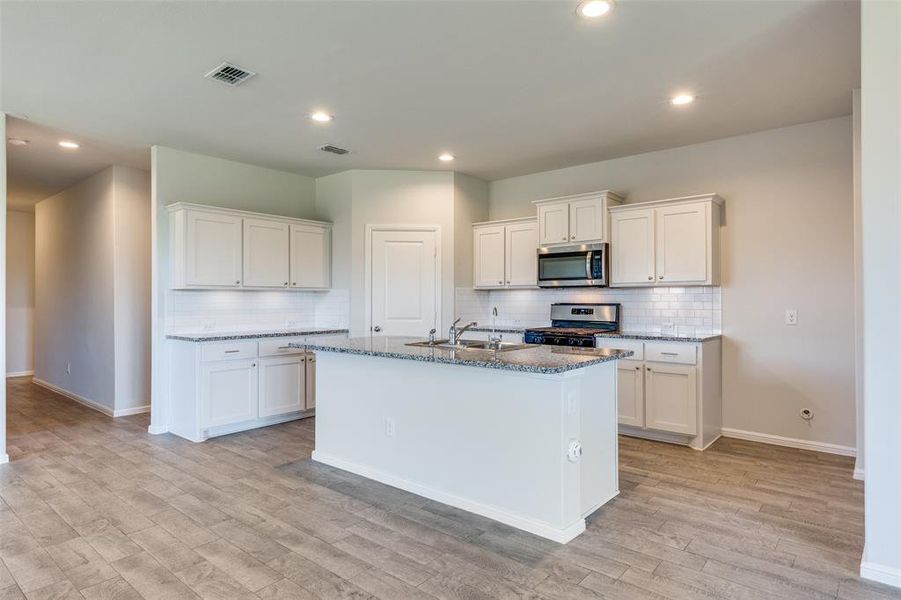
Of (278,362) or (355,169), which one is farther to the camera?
(355,169)

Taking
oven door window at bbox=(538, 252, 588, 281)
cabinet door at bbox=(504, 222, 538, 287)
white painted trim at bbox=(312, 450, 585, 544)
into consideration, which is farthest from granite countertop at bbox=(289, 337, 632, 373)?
cabinet door at bbox=(504, 222, 538, 287)

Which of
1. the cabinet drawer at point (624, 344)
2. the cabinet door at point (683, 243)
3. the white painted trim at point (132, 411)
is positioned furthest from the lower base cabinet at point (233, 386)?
the cabinet door at point (683, 243)

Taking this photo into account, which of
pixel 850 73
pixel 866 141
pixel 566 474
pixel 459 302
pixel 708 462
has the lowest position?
pixel 708 462

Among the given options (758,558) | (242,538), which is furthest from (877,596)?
(242,538)

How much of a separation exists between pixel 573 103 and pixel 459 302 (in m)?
2.77

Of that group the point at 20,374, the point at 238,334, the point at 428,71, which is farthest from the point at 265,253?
the point at 20,374

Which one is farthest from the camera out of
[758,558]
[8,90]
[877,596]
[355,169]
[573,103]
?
[355,169]

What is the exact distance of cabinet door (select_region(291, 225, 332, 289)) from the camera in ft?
18.9

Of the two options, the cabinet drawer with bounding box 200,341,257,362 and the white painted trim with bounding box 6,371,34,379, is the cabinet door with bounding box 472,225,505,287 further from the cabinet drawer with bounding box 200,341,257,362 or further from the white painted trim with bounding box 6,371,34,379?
the white painted trim with bounding box 6,371,34,379

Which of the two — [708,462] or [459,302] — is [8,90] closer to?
[459,302]

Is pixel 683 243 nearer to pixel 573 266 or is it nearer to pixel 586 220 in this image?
pixel 586 220

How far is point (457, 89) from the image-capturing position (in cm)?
365

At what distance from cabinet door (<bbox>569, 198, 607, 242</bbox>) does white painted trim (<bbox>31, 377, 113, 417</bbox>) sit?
530cm

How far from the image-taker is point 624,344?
187 inches
